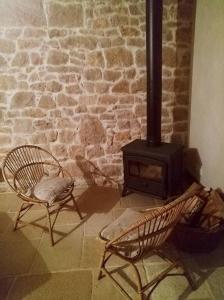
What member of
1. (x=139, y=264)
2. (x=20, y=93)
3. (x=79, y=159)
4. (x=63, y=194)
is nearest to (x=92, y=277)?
(x=139, y=264)

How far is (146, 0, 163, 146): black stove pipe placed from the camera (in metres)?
2.70

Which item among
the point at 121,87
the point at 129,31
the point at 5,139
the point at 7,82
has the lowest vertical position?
the point at 5,139

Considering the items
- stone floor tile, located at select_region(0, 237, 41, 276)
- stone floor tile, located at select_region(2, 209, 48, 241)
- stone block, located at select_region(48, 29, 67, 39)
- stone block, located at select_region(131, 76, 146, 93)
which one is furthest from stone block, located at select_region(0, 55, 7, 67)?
stone floor tile, located at select_region(0, 237, 41, 276)

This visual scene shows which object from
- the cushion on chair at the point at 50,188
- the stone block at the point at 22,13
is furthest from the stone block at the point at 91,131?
the stone block at the point at 22,13

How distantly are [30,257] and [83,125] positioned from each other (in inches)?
67.1

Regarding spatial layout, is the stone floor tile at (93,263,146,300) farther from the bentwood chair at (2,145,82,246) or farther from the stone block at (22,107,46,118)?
the stone block at (22,107,46,118)

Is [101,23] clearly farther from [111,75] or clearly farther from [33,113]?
[33,113]

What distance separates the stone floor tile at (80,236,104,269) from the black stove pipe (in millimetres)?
1270

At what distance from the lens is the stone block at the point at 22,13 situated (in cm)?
300

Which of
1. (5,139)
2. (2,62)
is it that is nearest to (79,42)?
(2,62)

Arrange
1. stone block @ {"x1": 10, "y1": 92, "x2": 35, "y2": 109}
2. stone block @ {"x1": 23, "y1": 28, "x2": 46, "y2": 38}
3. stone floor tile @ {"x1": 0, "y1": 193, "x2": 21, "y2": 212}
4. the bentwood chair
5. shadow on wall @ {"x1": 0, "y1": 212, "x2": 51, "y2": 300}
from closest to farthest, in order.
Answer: shadow on wall @ {"x1": 0, "y1": 212, "x2": 51, "y2": 300} → the bentwood chair → stone block @ {"x1": 23, "y1": 28, "x2": 46, "y2": 38} → stone floor tile @ {"x1": 0, "y1": 193, "x2": 21, "y2": 212} → stone block @ {"x1": 10, "y1": 92, "x2": 35, "y2": 109}

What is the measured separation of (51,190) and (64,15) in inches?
77.8

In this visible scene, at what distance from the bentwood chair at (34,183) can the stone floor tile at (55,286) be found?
43 cm

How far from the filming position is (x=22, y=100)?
3334mm
